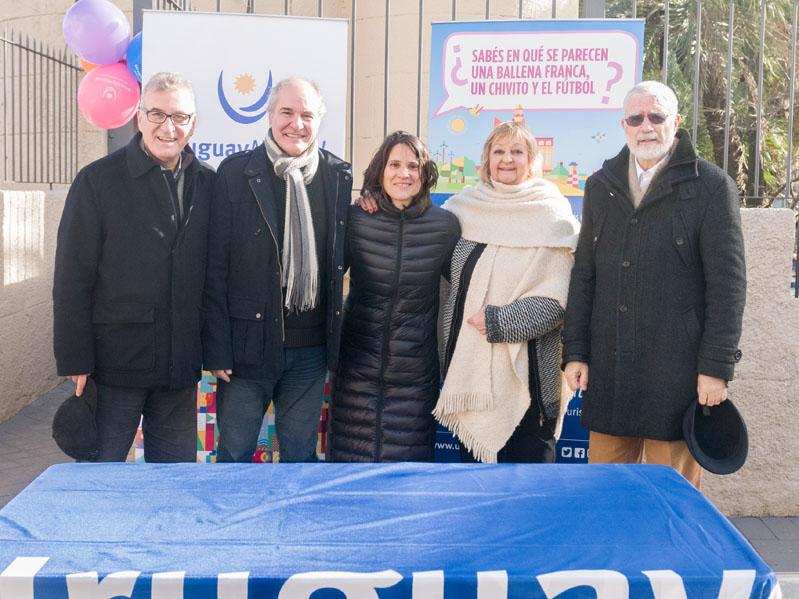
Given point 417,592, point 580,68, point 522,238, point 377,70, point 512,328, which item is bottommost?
point 417,592

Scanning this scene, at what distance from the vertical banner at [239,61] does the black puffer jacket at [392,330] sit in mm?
1244

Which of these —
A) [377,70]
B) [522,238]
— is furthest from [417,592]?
[377,70]

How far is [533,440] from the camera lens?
11.7 ft

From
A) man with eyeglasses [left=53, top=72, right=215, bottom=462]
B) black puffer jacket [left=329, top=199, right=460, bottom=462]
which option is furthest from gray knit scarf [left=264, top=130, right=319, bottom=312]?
man with eyeglasses [left=53, top=72, right=215, bottom=462]

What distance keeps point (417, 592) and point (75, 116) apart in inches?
309

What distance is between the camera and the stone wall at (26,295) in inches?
248

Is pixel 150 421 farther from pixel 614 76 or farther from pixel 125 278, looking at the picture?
pixel 614 76

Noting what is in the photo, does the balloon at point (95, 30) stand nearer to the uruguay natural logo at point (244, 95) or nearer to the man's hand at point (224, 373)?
the uruguay natural logo at point (244, 95)

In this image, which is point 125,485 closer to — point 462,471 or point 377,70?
point 462,471

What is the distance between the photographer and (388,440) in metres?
3.55

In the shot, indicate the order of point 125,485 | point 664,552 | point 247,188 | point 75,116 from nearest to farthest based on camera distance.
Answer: point 664,552 → point 125,485 → point 247,188 → point 75,116

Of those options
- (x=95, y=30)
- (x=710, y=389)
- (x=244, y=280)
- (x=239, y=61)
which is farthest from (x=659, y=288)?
(x=95, y=30)

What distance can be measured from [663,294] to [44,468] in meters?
3.95

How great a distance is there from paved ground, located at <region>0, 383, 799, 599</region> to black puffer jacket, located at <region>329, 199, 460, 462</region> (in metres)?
1.77
